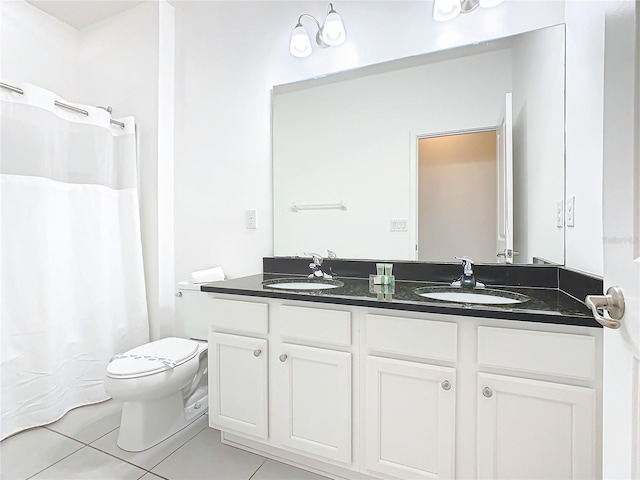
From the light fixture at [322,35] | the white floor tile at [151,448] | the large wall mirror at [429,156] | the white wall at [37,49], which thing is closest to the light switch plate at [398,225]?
the large wall mirror at [429,156]

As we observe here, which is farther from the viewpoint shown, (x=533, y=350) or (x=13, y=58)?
(x=13, y=58)

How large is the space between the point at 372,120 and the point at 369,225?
1.91 ft

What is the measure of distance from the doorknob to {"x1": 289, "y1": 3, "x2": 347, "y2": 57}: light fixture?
5.93ft

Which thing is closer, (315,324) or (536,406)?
(536,406)

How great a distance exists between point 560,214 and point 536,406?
0.84m

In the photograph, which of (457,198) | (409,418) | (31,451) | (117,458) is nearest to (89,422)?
(31,451)

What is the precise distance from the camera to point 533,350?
1.04 metres

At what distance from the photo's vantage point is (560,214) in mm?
1461

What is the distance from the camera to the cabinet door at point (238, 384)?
1487 millimetres

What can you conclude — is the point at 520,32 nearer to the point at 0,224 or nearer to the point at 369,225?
the point at 369,225

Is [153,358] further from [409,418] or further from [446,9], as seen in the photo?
[446,9]

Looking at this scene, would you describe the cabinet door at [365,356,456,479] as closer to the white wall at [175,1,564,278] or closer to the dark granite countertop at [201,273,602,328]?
the dark granite countertop at [201,273,602,328]

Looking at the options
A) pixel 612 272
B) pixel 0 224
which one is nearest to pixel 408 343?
pixel 612 272

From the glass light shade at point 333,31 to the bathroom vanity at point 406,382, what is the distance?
135 cm
